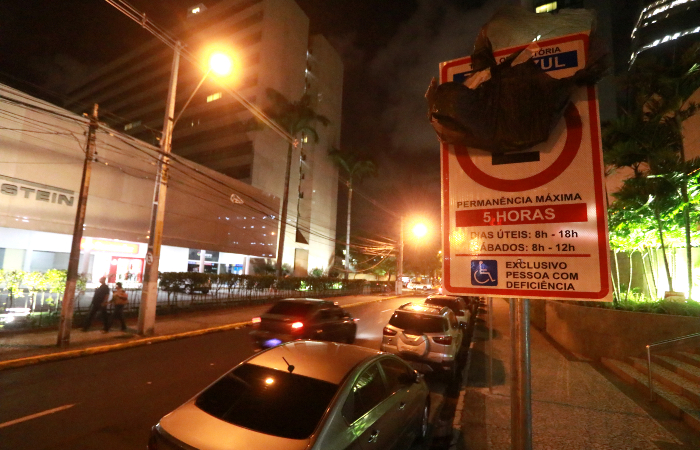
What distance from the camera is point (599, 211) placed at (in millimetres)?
1657

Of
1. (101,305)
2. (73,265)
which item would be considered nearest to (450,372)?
(73,265)

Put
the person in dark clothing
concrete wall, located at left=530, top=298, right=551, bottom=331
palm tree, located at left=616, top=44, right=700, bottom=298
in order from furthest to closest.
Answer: concrete wall, located at left=530, top=298, right=551, bottom=331, the person in dark clothing, palm tree, located at left=616, top=44, right=700, bottom=298

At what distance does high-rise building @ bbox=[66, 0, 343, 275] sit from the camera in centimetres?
4362

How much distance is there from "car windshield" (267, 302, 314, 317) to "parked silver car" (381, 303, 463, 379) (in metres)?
2.40

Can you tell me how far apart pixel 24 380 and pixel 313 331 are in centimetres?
608

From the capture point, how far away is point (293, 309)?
412 inches

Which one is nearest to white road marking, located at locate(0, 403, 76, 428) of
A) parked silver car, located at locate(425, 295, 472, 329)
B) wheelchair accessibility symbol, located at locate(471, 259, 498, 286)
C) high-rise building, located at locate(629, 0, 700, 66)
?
wheelchair accessibility symbol, located at locate(471, 259, 498, 286)

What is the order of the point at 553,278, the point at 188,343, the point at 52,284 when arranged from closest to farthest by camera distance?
the point at 553,278 → the point at 188,343 → the point at 52,284

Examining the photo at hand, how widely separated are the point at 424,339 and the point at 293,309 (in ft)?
12.2

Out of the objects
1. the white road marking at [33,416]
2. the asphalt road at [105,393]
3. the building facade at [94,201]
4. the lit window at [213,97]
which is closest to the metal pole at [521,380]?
the asphalt road at [105,393]

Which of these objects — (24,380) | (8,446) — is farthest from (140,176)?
(8,446)

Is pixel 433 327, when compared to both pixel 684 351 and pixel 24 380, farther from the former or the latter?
pixel 24 380

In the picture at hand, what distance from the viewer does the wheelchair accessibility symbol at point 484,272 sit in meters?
1.78

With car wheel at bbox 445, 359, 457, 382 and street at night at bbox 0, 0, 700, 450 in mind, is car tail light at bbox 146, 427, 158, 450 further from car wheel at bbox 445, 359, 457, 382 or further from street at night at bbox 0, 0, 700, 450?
car wheel at bbox 445, 359, 457, 382
